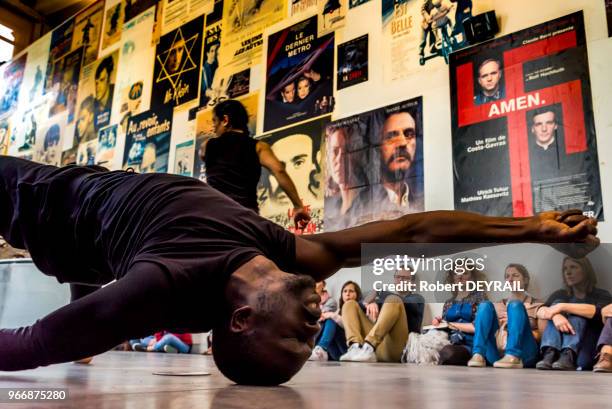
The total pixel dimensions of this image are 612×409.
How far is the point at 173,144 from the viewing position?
568 centimetres

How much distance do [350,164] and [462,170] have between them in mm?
911

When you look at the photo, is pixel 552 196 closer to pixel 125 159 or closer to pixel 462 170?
pixel 462 170

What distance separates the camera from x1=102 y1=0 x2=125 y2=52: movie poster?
22.6 ft

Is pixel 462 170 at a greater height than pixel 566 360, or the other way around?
pixel 462 170

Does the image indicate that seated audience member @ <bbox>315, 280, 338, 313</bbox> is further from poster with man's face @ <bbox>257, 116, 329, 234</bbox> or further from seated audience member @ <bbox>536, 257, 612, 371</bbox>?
seated audience member @ <bbox>536, 257, 612, 371</bbox>

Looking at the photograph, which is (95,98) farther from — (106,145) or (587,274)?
(587,274)

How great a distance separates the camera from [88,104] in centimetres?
688

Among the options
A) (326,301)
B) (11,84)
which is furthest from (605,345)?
(11,84)

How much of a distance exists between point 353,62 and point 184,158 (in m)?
2.07

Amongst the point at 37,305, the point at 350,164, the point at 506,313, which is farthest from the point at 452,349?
the point at 37,305

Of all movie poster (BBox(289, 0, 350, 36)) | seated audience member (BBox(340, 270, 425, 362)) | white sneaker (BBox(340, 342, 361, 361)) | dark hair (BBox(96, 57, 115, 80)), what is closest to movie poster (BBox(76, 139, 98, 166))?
dark hair (BBox(96, 57, 115, 80))

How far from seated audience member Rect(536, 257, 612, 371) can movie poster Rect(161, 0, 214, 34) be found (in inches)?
178

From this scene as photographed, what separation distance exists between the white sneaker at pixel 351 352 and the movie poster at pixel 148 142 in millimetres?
2981

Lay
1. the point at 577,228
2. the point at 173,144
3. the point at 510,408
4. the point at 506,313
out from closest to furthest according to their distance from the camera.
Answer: the point at 510,408 → the point at 577,228 → the point at 506,313 → the point at 173,144
